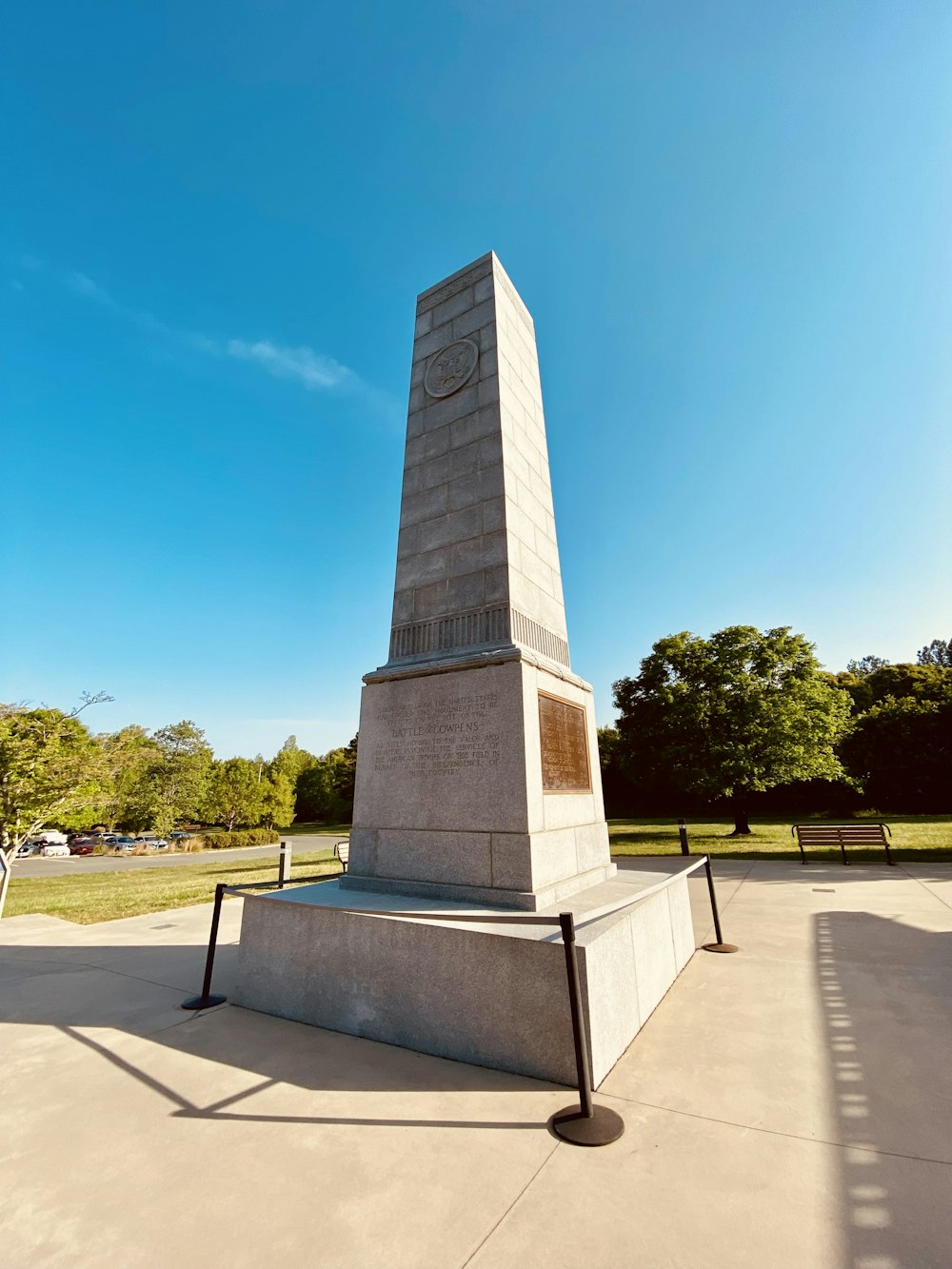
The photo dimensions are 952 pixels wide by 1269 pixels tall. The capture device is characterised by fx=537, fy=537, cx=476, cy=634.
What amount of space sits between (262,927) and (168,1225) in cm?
275

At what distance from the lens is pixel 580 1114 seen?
3.07m

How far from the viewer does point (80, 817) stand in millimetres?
38656

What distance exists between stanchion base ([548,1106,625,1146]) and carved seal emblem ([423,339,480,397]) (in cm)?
745

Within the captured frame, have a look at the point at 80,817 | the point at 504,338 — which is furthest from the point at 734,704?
the point at 80,817

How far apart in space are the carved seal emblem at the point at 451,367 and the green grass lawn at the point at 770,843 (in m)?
14.8

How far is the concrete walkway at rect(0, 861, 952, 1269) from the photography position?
7.34 feet

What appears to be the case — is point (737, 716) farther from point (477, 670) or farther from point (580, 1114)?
point (580, 1114)

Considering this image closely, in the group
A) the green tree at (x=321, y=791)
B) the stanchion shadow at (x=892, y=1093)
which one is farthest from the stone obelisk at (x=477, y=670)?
the green tree at (x=321, y=791)

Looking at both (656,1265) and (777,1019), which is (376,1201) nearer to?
(656,1265)

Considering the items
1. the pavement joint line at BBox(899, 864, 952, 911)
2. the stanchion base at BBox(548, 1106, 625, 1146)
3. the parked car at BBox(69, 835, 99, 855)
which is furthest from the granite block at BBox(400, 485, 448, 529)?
the parked car at BBox(69, 835, 99, 855)

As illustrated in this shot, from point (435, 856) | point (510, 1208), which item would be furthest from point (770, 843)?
point (510, 1208)

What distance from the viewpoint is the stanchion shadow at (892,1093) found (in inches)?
88.3

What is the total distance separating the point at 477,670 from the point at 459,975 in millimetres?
2628

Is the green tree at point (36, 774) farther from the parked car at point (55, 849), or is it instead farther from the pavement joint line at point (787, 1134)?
the parked car at point (55, 849)
